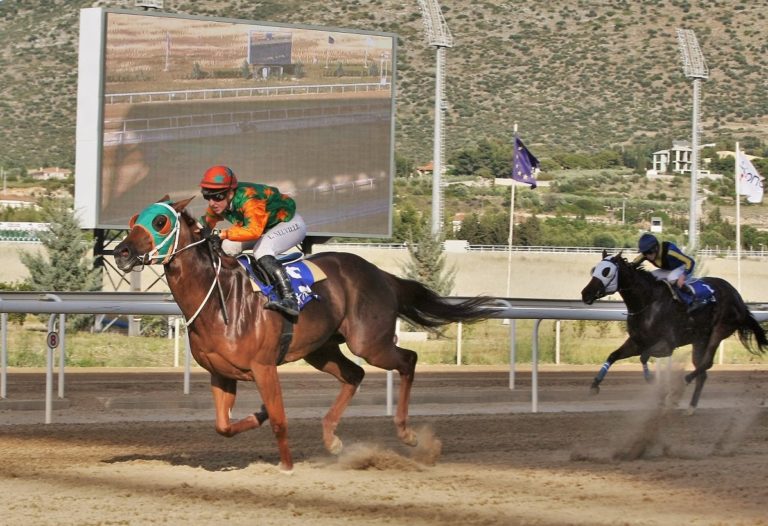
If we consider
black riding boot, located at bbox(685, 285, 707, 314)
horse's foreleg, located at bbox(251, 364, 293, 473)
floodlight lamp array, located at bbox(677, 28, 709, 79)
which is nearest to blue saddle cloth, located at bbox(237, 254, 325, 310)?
horse's foreleg, located at bbox(251, 364, 293, 473)

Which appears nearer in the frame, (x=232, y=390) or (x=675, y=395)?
(x=232, y=390)

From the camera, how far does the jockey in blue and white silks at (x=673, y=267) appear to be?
40.3 ft

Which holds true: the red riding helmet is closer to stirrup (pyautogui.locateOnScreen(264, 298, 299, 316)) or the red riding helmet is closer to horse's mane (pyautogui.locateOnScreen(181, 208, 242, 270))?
horse's mane (pyautogui.locateOnScreen(181, 208, 242, 270))

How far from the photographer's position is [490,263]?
41344 mm

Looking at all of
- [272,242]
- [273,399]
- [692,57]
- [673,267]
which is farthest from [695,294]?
[692,57]

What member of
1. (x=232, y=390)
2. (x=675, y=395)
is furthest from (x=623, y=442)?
(x=232, y=390)

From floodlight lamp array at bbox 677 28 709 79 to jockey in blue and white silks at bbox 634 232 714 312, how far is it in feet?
91.6

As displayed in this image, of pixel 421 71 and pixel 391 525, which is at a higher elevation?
pixel 421 71

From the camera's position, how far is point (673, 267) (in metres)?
12.5

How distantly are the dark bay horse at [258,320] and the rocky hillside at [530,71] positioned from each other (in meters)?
76.4

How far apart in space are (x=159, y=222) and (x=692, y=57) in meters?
35.1

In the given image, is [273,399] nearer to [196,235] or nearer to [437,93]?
[196,235]

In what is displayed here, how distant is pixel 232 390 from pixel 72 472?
3.53 ft

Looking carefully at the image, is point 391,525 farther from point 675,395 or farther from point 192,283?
point 675,395
